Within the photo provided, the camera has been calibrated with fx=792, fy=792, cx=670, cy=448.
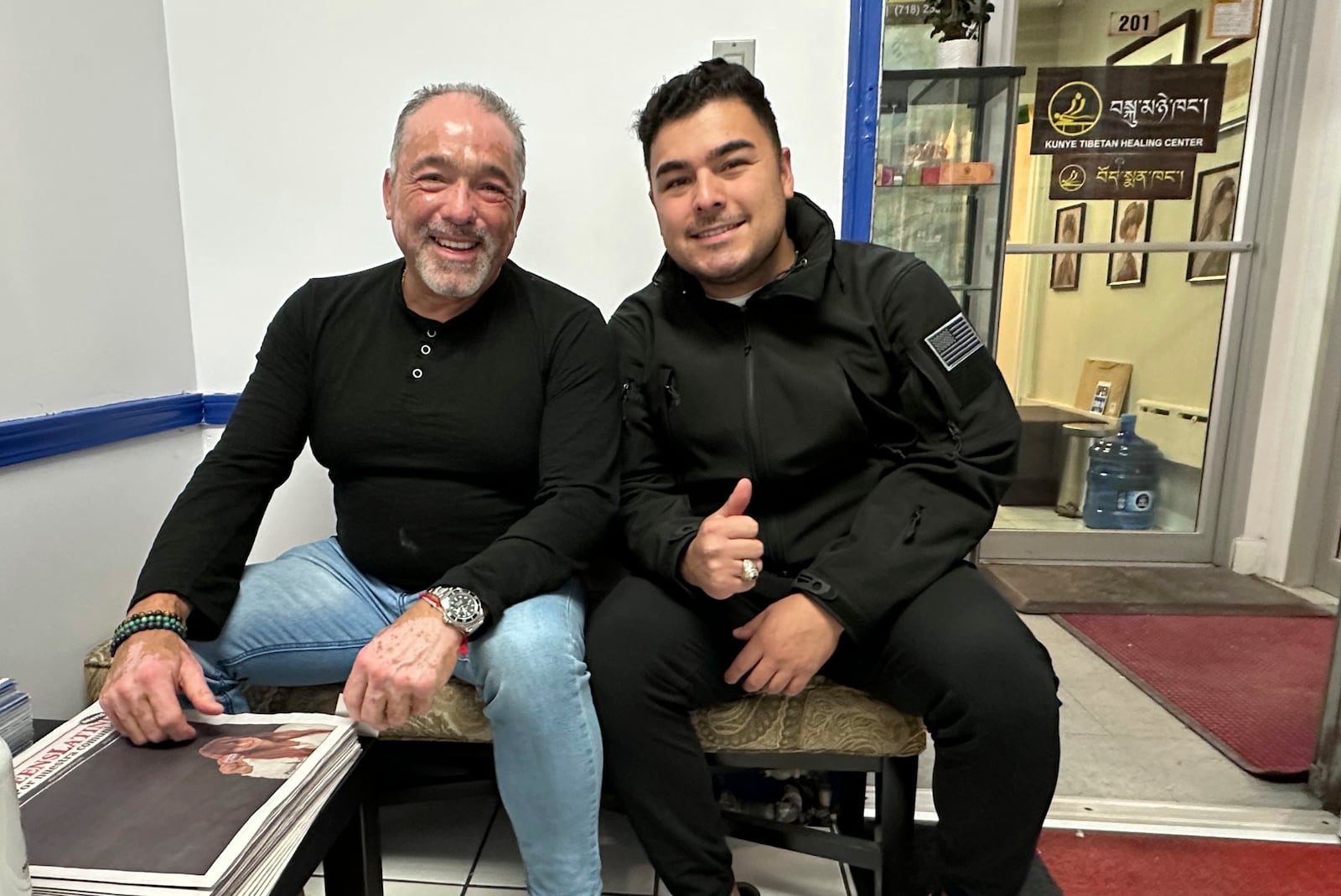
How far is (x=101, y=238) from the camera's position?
4.78ft

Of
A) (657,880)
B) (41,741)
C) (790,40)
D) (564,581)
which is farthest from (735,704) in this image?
(790,40)

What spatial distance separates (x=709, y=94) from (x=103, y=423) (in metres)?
1.22

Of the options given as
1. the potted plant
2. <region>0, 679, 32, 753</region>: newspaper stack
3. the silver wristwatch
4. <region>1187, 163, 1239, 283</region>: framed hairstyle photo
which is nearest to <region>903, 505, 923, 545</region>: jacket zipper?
the silver wristwatch

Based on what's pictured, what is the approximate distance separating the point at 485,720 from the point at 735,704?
0.37 metres

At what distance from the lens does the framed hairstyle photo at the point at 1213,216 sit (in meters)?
2.89

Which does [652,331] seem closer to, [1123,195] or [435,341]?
[435,341]

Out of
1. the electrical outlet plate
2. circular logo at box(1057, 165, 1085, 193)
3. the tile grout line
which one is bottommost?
the tile grout line

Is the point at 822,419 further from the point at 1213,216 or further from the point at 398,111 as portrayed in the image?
the point at 1213,216

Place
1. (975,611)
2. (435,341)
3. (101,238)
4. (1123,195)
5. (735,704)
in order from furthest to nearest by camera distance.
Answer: (1123,195) → (101,238) → (435,341) → (735,704) → (975,611)

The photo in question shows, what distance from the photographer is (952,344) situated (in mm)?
1179

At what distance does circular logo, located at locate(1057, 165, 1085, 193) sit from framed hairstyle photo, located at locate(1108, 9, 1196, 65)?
0.38 m

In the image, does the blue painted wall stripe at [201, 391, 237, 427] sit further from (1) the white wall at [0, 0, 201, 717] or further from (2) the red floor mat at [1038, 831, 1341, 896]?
(2) the red floor mat at [1038, 831, 1341, 896]

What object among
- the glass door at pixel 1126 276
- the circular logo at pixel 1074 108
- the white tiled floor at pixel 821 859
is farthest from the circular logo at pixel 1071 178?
the white tiled floor at pixel 821 859

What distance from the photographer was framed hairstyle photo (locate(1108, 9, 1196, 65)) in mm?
2889
